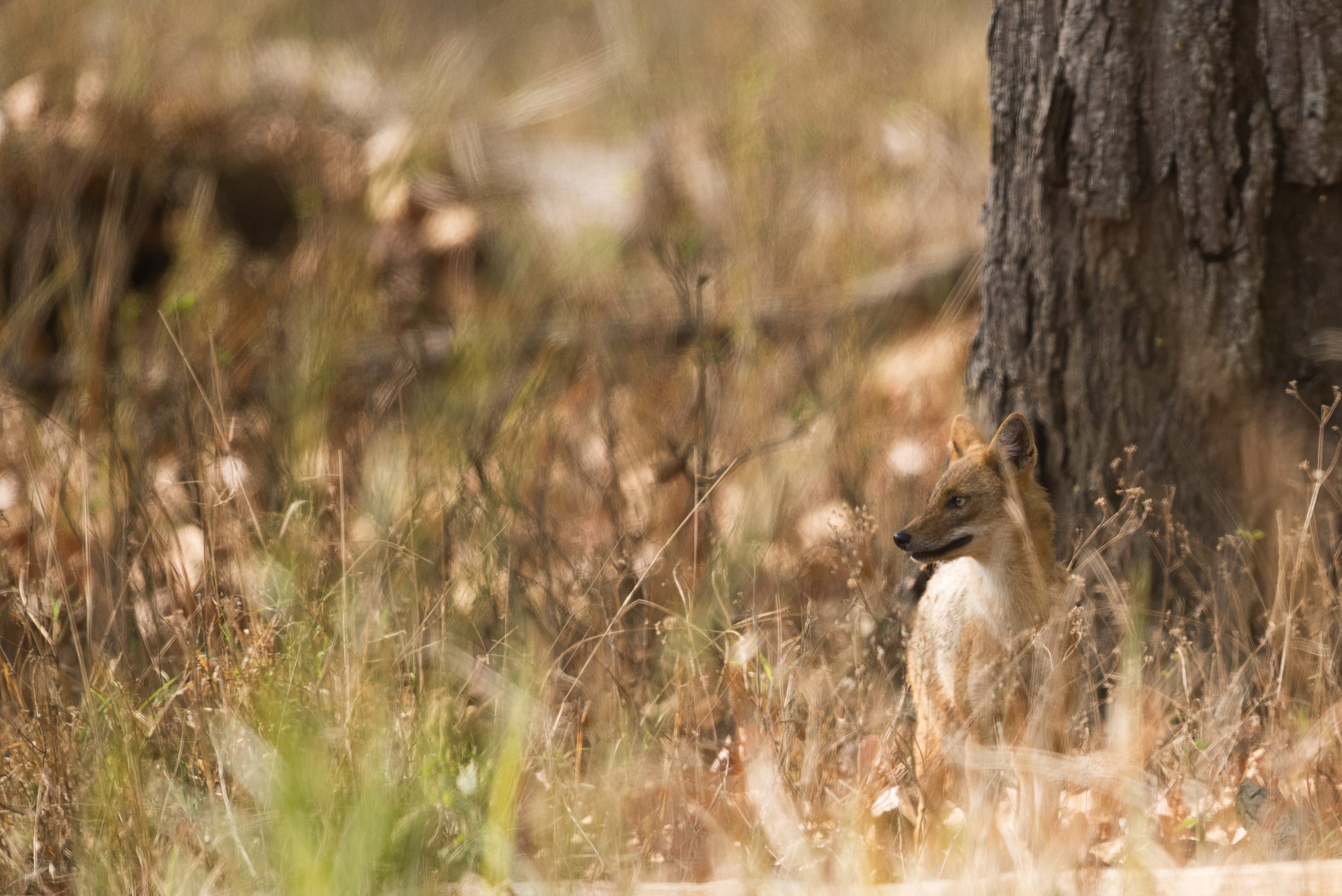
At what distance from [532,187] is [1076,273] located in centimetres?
475

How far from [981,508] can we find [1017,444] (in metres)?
0.18

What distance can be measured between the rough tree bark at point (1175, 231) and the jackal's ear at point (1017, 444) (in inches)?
12.8

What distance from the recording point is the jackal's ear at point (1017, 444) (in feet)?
9.70

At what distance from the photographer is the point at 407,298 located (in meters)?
5.47

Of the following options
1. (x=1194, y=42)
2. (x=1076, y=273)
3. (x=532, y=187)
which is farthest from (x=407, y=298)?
(x=1194, y=42)

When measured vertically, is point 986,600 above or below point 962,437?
below

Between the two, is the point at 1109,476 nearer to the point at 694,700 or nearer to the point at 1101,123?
the point at 1101,123

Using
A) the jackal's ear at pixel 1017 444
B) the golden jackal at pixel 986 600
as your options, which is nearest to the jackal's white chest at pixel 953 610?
the golden jackal at pixel 986 600

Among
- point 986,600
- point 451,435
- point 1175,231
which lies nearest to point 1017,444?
point 986,600

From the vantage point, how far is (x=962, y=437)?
125 inches

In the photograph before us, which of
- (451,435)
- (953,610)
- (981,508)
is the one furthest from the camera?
(451,435)

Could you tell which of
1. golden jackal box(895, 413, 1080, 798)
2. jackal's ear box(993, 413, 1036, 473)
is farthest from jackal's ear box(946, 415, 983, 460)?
jackal's ear box(993, 413, 1036, 473)

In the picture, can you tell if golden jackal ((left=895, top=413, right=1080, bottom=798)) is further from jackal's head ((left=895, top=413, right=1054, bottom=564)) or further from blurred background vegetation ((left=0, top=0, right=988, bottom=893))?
blurred background vegetation ((left=0, top=0, right=988, bottom=893))

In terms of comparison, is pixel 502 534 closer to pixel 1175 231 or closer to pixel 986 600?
pixel 986 600
